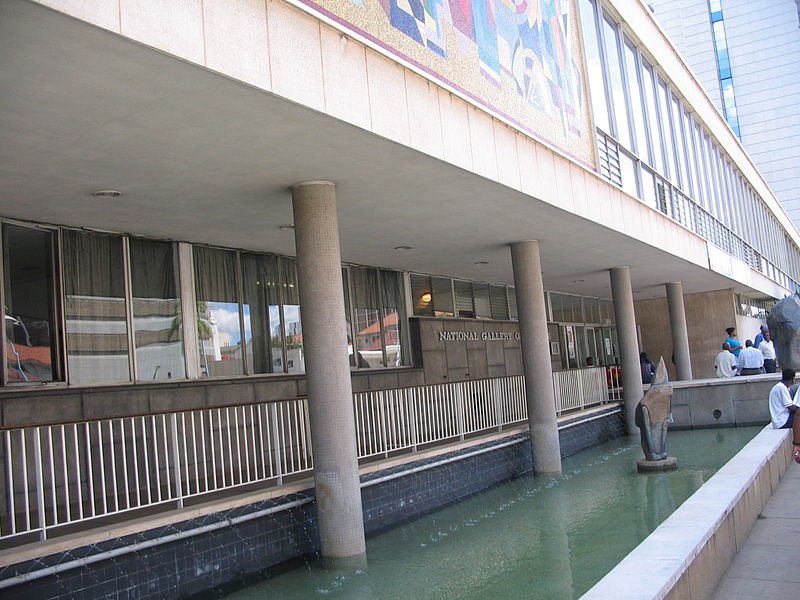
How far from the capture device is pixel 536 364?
13.5 metres

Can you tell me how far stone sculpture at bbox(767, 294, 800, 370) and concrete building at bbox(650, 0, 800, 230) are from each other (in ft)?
164

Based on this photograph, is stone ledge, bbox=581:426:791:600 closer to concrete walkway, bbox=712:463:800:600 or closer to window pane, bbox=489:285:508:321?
concrete walkway, bbox=712:463:800:600

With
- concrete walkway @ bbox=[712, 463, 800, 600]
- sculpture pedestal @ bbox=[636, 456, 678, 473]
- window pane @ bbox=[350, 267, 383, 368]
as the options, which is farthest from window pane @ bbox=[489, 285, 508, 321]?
concrete walkway @ bbox=[712, 463, 800, 600]

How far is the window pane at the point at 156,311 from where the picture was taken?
10.3 meters

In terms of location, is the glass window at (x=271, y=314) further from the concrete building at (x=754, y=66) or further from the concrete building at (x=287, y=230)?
the concrete building at (x=754, y=66)

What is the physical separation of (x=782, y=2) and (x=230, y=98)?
79016 mm

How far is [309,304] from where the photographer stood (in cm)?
841

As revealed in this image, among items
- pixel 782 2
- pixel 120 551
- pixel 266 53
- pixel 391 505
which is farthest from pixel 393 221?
pixel 782 2

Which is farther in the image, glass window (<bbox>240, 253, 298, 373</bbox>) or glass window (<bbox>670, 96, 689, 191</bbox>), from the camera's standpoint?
glass window (<bbox>670, 96, 689, 191</bbox>)

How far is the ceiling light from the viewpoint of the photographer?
322 inches

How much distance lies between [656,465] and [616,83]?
7.48 meters

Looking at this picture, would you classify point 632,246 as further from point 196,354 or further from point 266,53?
point 266,53

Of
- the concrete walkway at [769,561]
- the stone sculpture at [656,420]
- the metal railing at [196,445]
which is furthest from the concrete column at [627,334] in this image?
the concrete walkway at [769,561]

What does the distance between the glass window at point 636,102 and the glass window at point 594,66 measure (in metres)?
2.12
